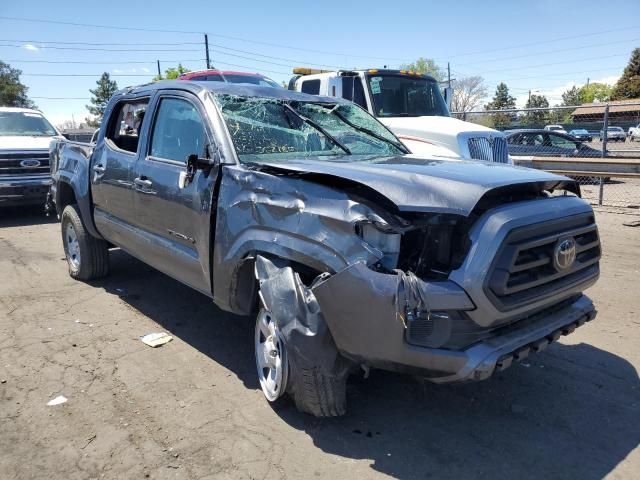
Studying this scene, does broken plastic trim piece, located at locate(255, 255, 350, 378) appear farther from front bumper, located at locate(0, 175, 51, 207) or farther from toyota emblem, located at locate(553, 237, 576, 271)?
front bumper, located at locate(0, 175, 51, 207)

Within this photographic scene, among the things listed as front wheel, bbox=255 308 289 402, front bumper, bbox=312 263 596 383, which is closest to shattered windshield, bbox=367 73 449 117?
front wheel, bbox=255 308 289 402

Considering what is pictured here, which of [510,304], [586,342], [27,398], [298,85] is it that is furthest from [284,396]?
[298,85]

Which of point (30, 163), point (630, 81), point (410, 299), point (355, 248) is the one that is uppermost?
point (630, 81)

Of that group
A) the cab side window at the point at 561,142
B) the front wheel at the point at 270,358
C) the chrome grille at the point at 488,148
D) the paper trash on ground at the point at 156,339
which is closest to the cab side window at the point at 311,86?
the chrome grille at the point at 488,148

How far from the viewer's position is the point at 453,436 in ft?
9.96

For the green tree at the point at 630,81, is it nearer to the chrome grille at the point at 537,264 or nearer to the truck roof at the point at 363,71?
the truck roof at the point at 363,71

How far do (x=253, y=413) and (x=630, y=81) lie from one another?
67.9m

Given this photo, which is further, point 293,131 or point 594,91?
point 594,91

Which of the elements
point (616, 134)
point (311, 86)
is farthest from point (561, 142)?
point (311, 86)

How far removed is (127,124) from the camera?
17.1 ft

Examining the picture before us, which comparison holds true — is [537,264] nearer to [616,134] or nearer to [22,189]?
[22,189]

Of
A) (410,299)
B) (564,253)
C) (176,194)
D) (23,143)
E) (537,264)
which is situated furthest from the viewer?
(23,143)

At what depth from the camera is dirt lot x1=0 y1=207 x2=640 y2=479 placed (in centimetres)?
278

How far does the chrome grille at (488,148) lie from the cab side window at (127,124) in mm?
4835
